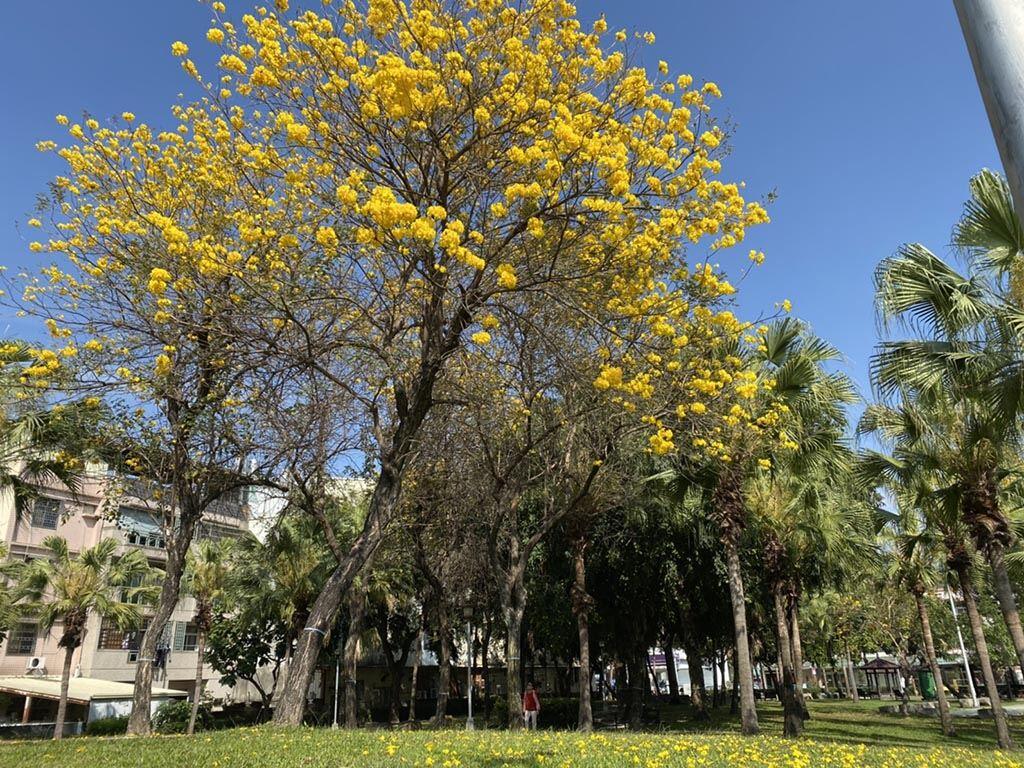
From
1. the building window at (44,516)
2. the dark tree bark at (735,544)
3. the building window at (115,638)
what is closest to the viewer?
the dark tree bark at (735,544)

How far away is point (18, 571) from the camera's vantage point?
21609mm

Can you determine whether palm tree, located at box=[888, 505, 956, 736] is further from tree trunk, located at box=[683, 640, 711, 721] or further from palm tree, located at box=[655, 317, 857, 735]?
tree trunk, located at box=[683, 640, 711, 721]

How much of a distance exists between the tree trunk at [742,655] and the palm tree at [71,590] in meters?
19.5

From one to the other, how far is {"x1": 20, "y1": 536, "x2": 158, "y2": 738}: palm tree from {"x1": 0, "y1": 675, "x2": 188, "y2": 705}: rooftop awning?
260cm

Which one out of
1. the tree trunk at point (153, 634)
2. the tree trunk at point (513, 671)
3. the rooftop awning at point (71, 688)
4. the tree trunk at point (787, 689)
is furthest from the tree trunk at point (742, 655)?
the rooftop awning at point (71, 688)

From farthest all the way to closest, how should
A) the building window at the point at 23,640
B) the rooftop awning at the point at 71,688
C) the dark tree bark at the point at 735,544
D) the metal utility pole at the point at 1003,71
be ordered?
the building window at the point at 23,640 → the rooftop awning at the point at 71,688 → the dark tree bark at the point at 735,544 → the metal utility pole at the point at 1003,71

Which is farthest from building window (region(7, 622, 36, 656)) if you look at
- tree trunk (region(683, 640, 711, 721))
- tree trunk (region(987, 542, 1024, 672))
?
tree trunk (region(987, 542, 1024, 672))

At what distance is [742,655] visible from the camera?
14328 millimetres

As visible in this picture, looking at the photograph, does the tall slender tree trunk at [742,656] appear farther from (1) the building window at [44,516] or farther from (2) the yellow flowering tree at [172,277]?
(1) the building window at [44,516]

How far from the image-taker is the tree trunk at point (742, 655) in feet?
45.0

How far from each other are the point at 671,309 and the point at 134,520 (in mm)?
31922

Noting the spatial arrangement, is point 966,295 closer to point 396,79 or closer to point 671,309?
point 671,309

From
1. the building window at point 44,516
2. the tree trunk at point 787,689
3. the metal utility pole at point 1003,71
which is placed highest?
the building window at point 44,516

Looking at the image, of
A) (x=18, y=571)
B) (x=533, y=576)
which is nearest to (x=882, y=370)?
(x=533, y=576)
